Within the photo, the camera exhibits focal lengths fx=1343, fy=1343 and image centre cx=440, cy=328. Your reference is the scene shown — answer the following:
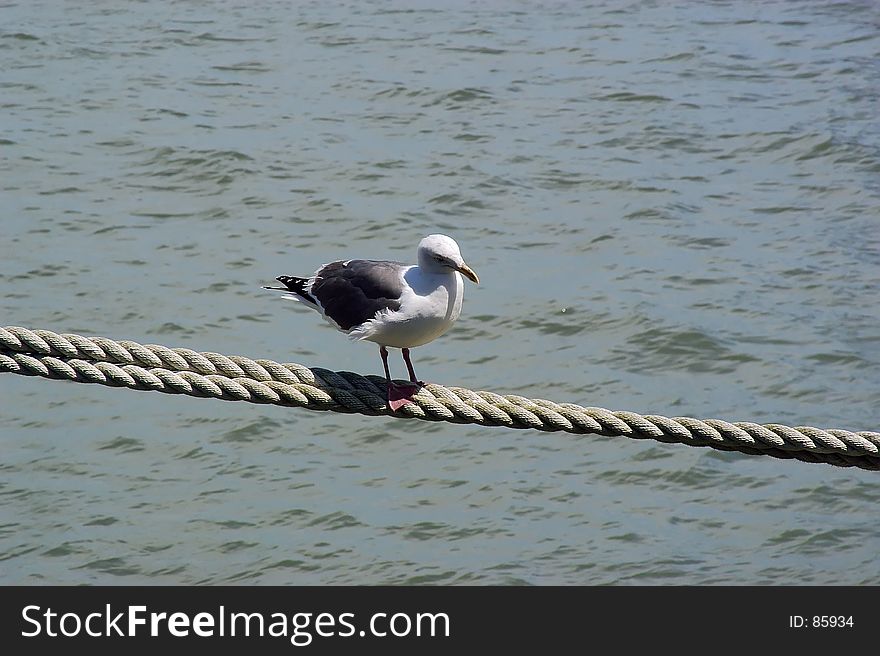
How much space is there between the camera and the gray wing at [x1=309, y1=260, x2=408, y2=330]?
4.49 m

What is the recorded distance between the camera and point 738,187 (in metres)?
11.4

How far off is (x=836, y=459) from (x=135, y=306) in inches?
236

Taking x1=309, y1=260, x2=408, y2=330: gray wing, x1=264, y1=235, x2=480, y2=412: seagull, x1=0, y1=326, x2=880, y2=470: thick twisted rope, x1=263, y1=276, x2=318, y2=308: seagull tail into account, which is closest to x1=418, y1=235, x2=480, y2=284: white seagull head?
x1=264, y1=235, x2=480, y2=412: seagull

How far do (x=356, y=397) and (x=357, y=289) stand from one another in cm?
48

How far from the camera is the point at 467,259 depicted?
9891 mm

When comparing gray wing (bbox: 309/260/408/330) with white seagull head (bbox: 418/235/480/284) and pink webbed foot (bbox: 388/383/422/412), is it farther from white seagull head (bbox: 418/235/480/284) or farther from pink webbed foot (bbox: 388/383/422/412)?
pink webbed foot (bbox: 388/383/422/412)

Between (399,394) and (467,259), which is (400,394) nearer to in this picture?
(399,394)

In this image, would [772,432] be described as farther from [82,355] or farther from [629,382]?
[629,382]

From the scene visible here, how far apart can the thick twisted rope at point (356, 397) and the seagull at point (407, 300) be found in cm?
14

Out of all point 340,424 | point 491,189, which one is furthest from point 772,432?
point 491,189

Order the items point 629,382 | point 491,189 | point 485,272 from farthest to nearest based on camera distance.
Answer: point 491,189 < point 485,272 < point 629,382

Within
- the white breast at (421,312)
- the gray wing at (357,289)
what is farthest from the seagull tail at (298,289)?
the white breast at (421,312)

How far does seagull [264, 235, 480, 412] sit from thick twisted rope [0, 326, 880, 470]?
14 centimetres

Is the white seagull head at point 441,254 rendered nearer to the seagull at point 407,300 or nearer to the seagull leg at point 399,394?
the seagull at point 407,300
